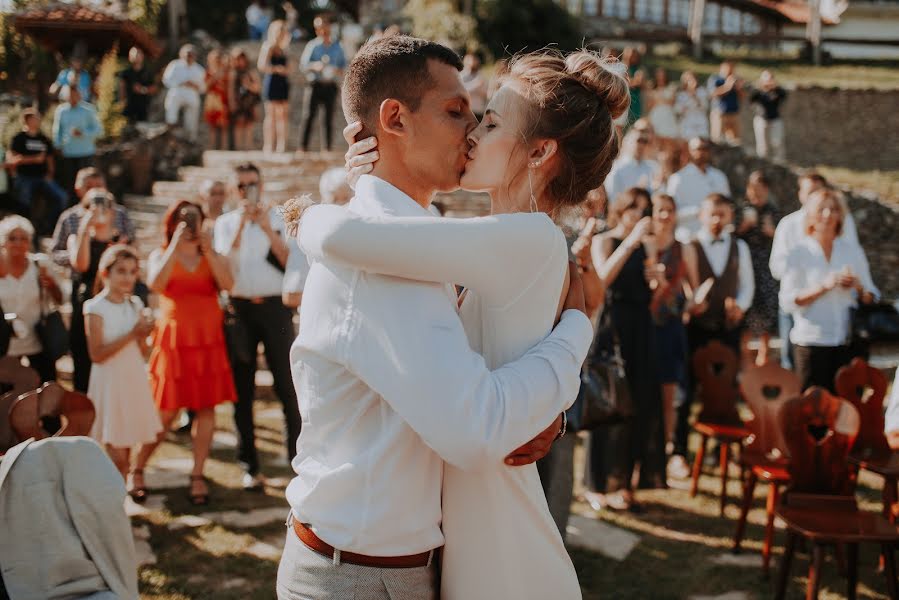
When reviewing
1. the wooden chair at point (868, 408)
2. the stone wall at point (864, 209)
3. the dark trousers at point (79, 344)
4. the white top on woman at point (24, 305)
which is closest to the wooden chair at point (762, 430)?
the wooden chair at point (868, 408)

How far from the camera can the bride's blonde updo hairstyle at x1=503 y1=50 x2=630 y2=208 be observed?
1885 millimetres

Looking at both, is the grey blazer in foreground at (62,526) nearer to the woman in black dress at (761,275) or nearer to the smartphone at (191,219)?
the smartphone at (191,219)

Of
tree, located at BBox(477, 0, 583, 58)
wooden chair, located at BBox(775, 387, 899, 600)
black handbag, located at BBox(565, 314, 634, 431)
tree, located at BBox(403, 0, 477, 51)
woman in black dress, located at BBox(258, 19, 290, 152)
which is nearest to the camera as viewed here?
black handbag, located at BBox(565, 314, 634, 431)

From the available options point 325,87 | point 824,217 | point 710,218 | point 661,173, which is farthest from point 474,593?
point 325,87

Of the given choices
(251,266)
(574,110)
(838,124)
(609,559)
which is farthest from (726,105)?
(574,110)

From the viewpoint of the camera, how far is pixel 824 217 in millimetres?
6109

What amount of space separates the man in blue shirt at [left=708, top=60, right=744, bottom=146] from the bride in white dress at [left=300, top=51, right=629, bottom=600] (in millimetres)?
14906

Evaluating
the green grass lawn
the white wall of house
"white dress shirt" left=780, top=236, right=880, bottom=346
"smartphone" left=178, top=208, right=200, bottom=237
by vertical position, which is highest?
the white wall of house

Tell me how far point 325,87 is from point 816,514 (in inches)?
382

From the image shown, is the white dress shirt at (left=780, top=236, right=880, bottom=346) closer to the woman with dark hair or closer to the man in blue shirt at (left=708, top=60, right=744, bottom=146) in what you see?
the woman with dark hair

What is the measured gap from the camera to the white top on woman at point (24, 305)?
19.3 ft

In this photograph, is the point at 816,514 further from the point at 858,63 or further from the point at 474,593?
the point at 858,63

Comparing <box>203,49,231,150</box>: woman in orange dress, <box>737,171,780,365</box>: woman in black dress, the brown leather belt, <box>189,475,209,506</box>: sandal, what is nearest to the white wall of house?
<box>203,49,231,150</box>: woman in orange dress

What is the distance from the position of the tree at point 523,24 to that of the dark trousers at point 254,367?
57.4 ft
